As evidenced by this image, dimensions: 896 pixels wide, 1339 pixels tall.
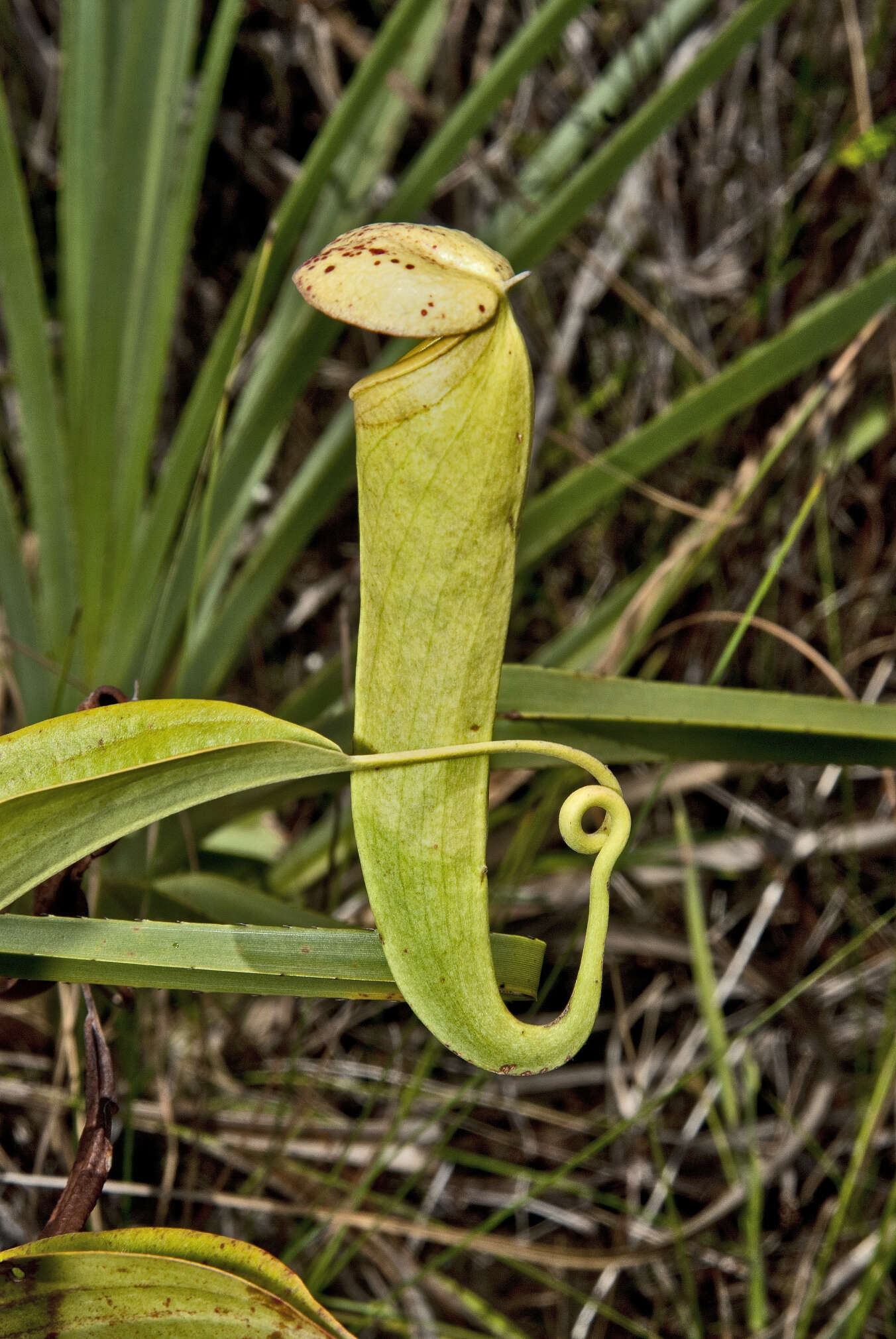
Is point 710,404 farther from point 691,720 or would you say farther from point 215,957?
point 215,957

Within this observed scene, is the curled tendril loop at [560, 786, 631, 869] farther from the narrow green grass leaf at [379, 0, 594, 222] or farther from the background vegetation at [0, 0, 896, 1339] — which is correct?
the narrow green grass leaf at [379, 0, 594, 222]

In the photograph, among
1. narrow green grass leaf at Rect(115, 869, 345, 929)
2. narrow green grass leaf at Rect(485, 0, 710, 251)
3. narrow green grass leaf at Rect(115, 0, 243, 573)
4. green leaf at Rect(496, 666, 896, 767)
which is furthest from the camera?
narrow green grass leaf at Rect(485, 0, 710, 251)

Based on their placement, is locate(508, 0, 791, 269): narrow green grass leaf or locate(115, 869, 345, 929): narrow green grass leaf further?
locate(508, 0, 791, 269): narrow green grass leaf

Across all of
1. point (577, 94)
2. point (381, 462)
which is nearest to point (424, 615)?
point (381, 462)

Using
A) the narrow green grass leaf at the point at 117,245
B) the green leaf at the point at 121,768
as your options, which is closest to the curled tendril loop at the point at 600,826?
the green leaf at the point at 121,768

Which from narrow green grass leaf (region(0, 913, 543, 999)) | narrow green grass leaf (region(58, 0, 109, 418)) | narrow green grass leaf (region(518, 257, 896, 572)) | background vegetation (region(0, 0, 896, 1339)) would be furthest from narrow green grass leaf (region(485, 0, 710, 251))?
narrow green grass leaf (region(0, 913, 543, 999))

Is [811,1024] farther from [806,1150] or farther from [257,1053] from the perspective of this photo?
[257,1053]

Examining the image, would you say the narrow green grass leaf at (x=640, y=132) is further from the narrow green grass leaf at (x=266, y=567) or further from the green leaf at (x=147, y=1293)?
the green leaf at (x=147, y=1293)
